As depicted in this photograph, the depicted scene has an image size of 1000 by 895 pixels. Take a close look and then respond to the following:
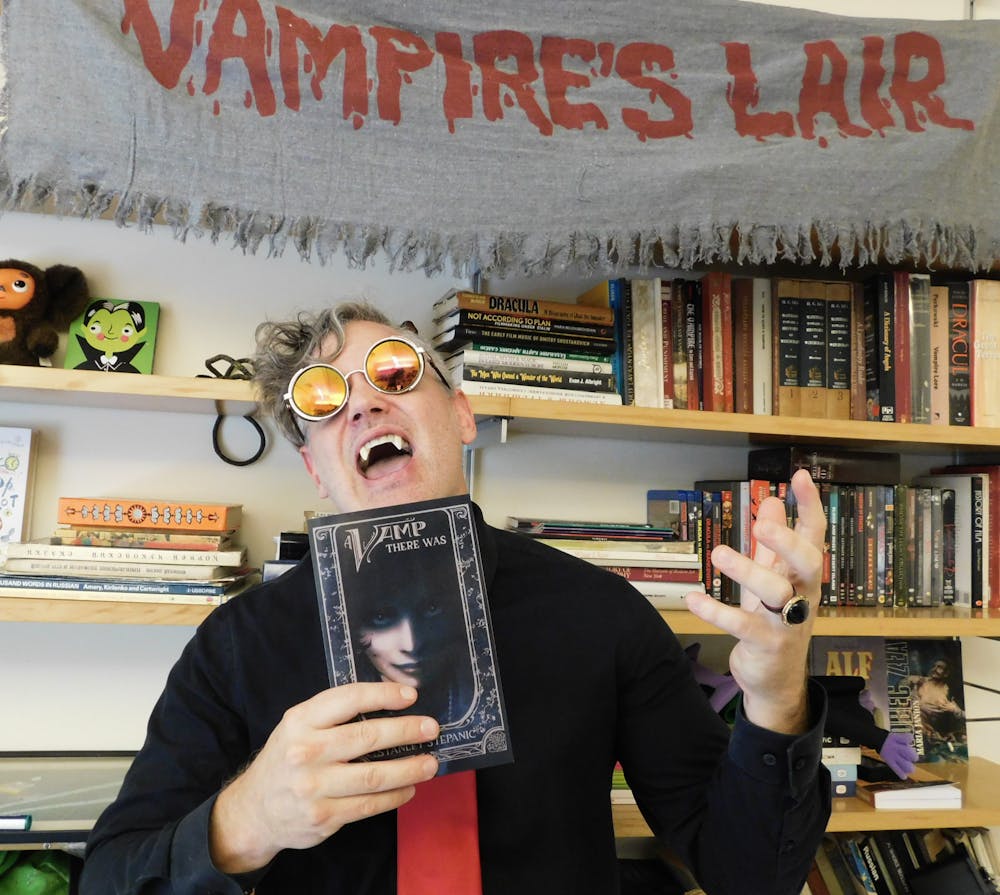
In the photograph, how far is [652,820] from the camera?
3.36 ft

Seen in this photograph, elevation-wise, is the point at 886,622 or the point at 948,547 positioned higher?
the point at 948,547

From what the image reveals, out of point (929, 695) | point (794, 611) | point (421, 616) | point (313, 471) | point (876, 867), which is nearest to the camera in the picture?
point (794, 611)

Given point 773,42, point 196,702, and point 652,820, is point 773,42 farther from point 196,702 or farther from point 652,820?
point 196,702

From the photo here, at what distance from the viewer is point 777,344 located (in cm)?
159

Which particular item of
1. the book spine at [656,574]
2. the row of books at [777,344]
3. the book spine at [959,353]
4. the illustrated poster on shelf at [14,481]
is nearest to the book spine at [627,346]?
the row of books at [777,344]

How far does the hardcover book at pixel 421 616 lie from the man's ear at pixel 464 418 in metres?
0.36

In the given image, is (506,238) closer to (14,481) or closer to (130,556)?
(130,556)

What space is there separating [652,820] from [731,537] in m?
0.70

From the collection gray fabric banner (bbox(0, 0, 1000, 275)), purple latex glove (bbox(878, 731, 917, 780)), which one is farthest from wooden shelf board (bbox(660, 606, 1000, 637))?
gray fabric banner (bbox(0, 0, 1000, 275))

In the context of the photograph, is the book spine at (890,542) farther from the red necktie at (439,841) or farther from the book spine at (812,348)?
the red necktie at (439,841)

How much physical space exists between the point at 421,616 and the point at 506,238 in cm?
74

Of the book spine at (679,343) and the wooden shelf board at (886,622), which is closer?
the wooden shelf board at (886,622)

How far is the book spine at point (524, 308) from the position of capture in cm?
148

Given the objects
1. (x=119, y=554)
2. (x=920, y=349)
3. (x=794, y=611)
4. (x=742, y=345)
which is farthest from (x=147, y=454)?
(x=920, y=349)
